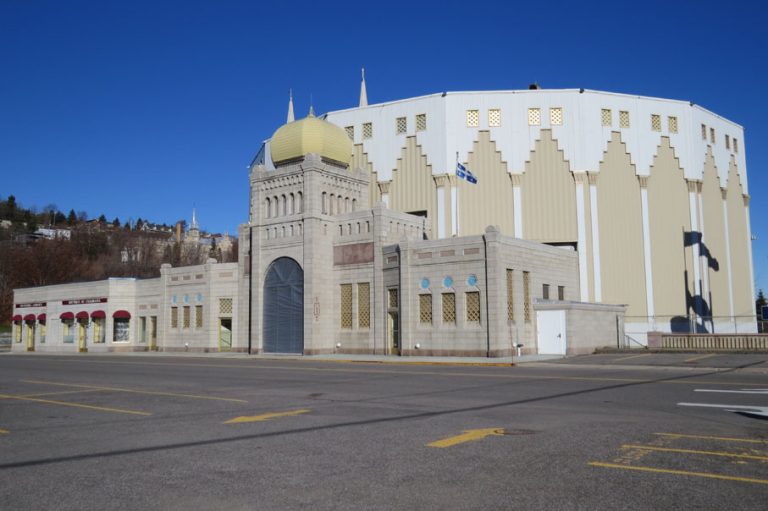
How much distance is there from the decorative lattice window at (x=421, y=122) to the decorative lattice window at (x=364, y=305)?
1611 centimetres

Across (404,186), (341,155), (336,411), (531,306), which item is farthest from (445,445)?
(404,186)

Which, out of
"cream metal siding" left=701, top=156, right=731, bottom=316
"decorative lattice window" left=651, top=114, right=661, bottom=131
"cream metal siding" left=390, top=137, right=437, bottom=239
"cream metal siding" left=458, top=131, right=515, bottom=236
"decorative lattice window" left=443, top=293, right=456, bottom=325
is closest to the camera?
"decorative lattice window" left=443, top=293, right=456, bottom=325

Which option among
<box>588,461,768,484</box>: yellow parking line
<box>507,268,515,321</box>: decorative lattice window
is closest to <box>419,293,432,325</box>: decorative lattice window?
<box>507,268,515,321</box>: decorative lattice window

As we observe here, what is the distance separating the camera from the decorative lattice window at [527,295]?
130 ft

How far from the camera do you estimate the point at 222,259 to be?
497 ft

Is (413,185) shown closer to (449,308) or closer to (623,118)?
(449,308)

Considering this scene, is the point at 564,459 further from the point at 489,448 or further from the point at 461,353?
the point at 461,353

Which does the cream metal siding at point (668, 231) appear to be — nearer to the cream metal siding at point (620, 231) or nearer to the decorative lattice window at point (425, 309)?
the cream metal siding at point (620, 231)

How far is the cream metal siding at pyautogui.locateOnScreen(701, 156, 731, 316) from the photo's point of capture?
55094mm

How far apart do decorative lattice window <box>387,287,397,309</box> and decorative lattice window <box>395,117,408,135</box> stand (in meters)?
17.3

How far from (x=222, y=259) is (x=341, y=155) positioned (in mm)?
108615

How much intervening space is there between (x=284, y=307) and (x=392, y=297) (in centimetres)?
844

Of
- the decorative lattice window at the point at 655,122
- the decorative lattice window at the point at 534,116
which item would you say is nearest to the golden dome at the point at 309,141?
the decorative lattice window at the point at 534,116

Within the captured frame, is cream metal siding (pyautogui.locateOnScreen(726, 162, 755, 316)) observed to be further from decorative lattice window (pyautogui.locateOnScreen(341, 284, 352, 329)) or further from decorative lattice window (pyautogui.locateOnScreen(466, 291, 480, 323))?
decorative lattice window (pyautogui.locateOnScreen(341, 284, 352, 329))
